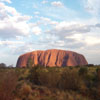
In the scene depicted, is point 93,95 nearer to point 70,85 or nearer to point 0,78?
point 70,85

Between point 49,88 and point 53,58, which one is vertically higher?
point 53,58

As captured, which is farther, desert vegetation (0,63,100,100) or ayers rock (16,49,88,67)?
ayers rock (16,49,88,67)

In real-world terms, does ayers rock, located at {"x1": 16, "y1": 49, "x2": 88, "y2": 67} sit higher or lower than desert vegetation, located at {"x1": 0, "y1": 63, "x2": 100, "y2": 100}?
higher

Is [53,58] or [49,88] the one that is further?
[53,58]

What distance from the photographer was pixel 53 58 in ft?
331

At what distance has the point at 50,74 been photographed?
15.0 m

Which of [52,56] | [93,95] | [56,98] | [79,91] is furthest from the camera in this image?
[52,56]

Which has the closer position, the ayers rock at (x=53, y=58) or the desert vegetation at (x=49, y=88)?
the desert vegetation at (x=49, y=88)

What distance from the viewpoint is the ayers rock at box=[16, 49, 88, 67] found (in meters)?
97.2

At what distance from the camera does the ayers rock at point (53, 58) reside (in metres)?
97.2

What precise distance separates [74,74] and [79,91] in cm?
175

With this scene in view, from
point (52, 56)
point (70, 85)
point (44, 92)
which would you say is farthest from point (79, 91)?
point (52, 56)

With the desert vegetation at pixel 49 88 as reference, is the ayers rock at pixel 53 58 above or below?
above

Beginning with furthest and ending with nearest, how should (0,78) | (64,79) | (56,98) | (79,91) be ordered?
(64,79) < (79,91) < (56,98) < (0,78)
